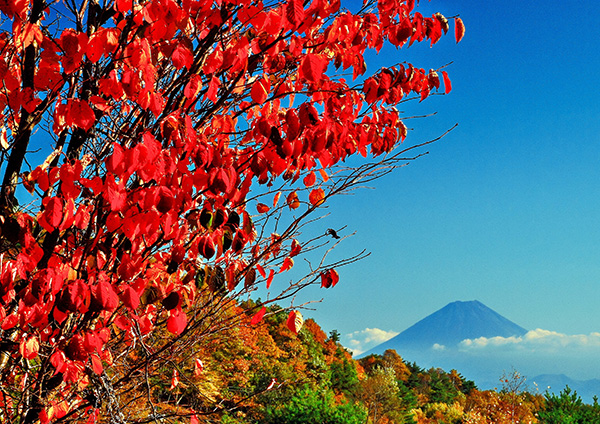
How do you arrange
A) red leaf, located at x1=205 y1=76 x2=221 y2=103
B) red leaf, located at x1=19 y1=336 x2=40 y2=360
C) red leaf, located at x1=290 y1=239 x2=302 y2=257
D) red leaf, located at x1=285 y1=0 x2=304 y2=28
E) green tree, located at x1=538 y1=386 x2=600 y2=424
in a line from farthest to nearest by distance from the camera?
green tree, located at x1=538 y1=386 x2=600 y2=424 < red leaf, located at x1=290 y1=239 x2=302 y2=257 < red leaf, located at x1=205 y1=76 x2=221 y2=103 < red leaf, located at x1=19 y1=336 x2=40 y2=360 < red leaf, located at x1=285 y1=0 x2=304 y2=28

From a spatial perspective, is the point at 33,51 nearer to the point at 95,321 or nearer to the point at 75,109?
the point at 75,109

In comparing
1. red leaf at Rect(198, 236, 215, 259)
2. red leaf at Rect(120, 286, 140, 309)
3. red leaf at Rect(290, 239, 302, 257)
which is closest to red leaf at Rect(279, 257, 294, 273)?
red leaf at Rect(290, 239, 302, 257)

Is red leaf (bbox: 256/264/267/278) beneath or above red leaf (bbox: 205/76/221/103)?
beneath

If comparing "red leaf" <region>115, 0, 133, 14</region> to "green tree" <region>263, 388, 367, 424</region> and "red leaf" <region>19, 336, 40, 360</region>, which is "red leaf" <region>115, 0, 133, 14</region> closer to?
"red leaf" <region>19, 336, 40, 360</region>

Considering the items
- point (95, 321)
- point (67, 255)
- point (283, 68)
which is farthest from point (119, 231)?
point (283, 68)

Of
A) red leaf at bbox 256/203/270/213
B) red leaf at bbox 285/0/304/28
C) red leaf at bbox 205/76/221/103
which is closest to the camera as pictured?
red leaf at bbox 285/0/304/28

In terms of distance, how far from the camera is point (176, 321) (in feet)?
10.8

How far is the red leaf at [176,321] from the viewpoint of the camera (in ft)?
10.7

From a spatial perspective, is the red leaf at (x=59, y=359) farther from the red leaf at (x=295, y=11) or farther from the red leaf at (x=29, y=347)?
the red leaf at (x=295, y=11)

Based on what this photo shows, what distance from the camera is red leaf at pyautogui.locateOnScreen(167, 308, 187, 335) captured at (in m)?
3.25

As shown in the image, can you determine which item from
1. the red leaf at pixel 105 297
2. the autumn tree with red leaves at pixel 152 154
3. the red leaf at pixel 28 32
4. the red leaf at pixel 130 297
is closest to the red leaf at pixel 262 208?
the autumn tree with red leaves at pixel 152 154

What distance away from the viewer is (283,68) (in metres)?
4.13

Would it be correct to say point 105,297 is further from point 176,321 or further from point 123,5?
point 123,5

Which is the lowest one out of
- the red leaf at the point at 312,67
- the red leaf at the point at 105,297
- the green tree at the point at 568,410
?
the green tree at the point at 568,410
